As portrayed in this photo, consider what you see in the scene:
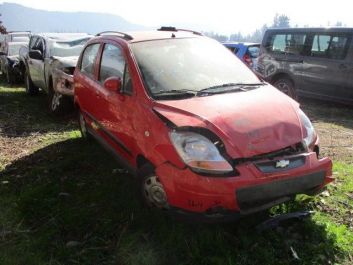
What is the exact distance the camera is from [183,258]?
10.9 feet

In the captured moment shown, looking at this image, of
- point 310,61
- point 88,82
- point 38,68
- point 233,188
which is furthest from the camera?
point 310,61

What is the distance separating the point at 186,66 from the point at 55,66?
4709 millimetres

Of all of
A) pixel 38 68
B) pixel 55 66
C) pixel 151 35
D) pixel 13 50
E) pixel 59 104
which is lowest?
pixel 13 50

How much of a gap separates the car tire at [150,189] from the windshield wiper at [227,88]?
0.90 m

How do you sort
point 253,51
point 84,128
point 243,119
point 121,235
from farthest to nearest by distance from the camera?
1. point 253,51
2. point 84,128
3. point 121,235
4. point 243,119

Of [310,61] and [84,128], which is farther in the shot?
[310,61]

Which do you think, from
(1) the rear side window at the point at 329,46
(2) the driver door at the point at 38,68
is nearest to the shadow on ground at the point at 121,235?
(2) the driver door at the point at 38,68

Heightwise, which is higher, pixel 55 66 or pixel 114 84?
pixel 114 84

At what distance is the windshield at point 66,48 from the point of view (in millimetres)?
9348

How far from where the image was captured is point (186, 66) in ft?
14.2

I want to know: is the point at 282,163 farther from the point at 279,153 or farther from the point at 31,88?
the point at 31,88

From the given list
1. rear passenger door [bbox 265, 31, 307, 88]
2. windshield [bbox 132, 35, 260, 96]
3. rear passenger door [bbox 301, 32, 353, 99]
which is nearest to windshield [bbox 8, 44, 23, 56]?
rear passenger door [bbox 265, 31, 307, 88]

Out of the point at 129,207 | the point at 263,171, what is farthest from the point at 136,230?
the point at 263,171

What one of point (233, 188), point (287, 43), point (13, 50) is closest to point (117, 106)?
point (233, 188)
